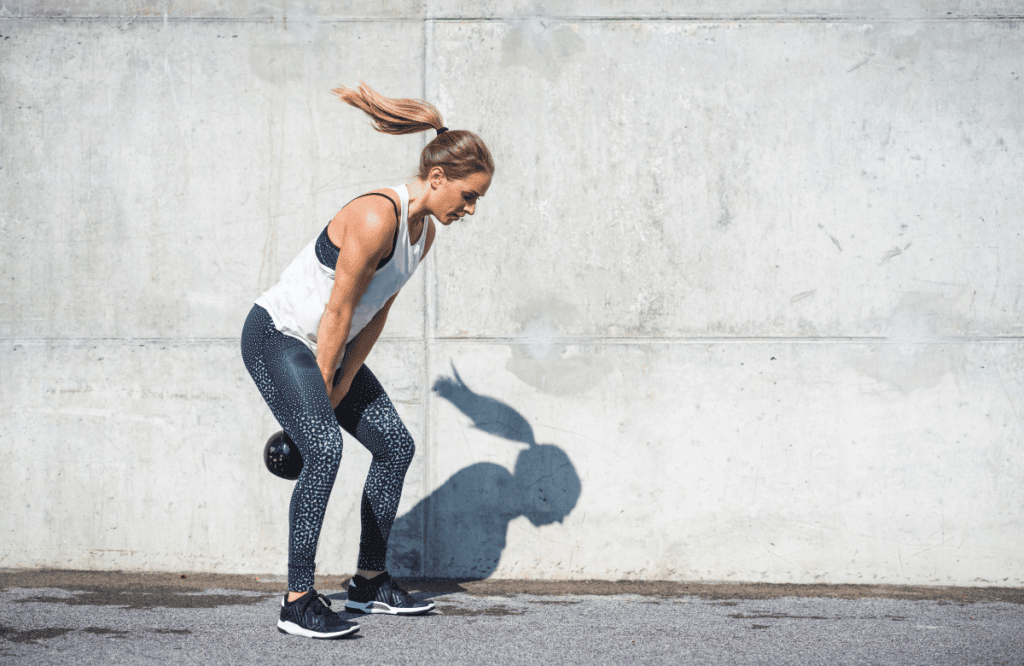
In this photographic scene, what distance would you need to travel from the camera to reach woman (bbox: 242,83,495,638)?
9.16 feet

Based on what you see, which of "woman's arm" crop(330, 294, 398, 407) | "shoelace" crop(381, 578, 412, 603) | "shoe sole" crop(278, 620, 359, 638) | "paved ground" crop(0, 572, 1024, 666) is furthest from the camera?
"shoelace" crop(381, 578, 412, 603)

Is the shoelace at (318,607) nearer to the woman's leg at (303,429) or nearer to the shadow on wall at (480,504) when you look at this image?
the woman's leg at (303,429)

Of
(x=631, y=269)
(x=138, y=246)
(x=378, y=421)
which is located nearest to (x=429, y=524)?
(x=378, y=421)

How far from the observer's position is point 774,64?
382 centimetres

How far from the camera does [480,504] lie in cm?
383

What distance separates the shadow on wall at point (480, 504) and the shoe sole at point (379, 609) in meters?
0.63

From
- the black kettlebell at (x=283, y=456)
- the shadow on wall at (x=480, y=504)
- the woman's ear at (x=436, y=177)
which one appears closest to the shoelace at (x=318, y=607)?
the black kettlebell at (x=283, y=456)

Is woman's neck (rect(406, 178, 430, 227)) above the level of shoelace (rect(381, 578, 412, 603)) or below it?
above

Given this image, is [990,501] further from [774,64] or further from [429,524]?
[429,524]

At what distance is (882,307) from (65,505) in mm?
3689

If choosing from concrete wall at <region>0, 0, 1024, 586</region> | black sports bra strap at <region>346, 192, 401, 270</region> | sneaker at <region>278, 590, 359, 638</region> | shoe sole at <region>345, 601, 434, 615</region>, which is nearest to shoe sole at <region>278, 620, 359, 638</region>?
sneaker at <region>278, 590, 359, 638</region>

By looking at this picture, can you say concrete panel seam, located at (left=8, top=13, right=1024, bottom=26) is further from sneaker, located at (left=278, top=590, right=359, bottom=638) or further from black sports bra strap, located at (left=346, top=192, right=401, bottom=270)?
sneaker, located at (left=278, top=590, right=359, bottom=638)

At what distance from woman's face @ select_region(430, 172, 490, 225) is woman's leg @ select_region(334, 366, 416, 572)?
719 millimetres

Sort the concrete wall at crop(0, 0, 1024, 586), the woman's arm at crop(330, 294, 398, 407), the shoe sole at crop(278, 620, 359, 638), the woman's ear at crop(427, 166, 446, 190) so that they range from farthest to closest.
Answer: the concrete wall at crop(0, 0, 1024, 586) < the woman's arm at crop(330, 294, 398, 407) < the woman's ear at crop(427, 166, 446, 190) < the shoe sole at crop(278, 620, 359, 638)
